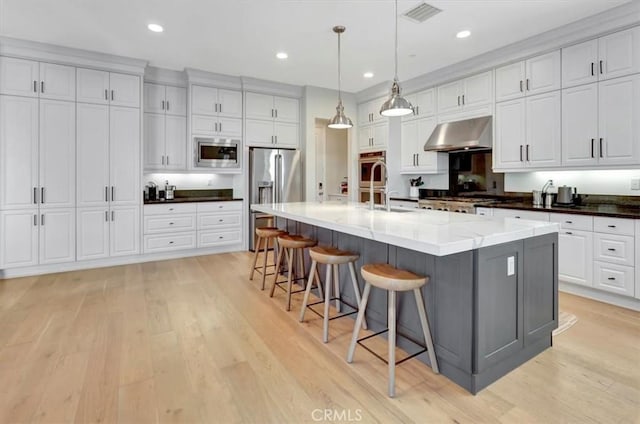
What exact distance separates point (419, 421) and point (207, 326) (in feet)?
5.83

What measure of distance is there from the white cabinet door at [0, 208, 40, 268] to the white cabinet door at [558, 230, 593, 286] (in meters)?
6.05

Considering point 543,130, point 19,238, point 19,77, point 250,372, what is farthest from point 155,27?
point 543,130

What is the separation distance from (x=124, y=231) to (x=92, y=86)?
1.95 meters

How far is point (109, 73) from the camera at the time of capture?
452cm

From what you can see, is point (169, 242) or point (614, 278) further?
point (169, 242)

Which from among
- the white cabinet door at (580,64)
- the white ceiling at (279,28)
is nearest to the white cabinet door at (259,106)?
the white ceiling at (279,28)

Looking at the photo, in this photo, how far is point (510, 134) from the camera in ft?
14.0

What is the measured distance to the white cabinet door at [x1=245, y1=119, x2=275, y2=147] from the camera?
573cm

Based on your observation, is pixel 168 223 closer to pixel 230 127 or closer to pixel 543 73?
pixel 230 127

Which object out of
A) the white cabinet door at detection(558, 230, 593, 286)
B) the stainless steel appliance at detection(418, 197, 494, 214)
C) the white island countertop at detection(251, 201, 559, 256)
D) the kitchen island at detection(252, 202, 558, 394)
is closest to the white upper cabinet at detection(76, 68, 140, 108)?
the white island countertop at detection(251, 201, 559, 256)

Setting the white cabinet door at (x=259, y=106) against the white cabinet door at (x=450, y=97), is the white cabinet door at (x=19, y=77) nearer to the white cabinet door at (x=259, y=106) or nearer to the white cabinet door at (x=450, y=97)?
the white cabinet door at (x=259, y=106)

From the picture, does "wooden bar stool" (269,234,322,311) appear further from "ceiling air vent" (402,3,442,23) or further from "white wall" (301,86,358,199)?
"white wall" (301,86,358,199)

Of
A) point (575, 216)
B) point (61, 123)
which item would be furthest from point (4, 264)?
point (575, 216)

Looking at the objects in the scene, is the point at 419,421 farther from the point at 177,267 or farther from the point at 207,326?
the point at 177,267
